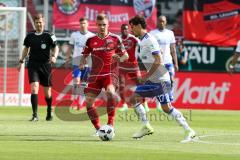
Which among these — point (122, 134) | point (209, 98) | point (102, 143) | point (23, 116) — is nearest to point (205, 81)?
point (209, 98)

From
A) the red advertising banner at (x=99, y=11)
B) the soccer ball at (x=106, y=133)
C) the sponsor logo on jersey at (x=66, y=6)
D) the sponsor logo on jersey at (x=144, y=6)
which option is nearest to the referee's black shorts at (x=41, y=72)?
the soccer ball at (x=106, y=133)

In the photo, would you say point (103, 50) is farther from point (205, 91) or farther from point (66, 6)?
point (66, 6)

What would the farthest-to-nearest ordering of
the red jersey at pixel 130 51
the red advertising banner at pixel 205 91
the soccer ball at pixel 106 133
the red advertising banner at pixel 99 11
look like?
the red advertising banner at pixel 99 11
the red advertising banner at pixel 205 91
the red jersey at pixel 130 51
the soccer ball at pixel 106 133

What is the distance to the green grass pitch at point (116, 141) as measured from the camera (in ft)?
44.8

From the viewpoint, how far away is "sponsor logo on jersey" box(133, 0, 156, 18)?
32.8m

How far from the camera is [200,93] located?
28938 mm

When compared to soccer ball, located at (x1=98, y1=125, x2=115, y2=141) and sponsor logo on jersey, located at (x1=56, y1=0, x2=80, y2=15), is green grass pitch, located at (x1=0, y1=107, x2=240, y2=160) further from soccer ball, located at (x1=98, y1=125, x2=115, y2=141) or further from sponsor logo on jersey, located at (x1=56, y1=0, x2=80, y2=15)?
sponsor logo on jersey, located at (x1=56, y1=0, x2=80, y2=15)

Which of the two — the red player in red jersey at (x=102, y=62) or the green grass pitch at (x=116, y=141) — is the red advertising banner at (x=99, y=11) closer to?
the green grass pitch at (x=116, y=141)

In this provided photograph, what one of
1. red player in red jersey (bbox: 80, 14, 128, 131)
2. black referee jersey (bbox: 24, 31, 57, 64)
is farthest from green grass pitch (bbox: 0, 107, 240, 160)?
black referee jersey (bbox: 24, 31, 57, 64)

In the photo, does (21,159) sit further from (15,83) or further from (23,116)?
(15,83)

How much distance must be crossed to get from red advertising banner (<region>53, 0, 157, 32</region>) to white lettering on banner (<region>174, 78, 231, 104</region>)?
452cm

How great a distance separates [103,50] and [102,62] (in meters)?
0.23

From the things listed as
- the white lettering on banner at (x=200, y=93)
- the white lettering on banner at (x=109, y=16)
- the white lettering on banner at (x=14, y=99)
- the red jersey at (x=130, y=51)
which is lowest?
the white lettering on banner at (x=14, y=99)

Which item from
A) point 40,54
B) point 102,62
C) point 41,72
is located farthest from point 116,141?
point 40,54
